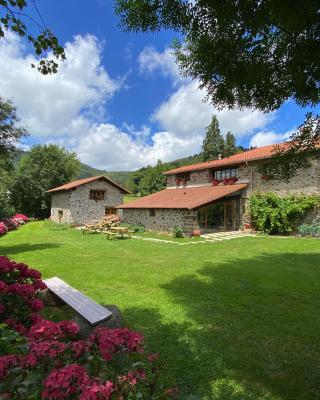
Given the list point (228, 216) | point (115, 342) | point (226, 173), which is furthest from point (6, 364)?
point (226, 173)

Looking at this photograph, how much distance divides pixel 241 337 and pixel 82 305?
2727 mm

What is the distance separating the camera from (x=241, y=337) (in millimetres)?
4961

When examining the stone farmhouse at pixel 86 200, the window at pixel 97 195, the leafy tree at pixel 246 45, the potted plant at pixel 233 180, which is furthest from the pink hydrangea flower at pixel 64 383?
the window at pixel 97 195

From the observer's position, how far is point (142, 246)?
1570 cm

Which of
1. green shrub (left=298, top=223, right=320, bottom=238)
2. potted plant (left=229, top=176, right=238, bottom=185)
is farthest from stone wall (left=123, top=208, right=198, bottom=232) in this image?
green shrub (left=298, top=223, right=320, bottom=238)

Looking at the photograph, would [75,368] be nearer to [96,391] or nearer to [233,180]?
[96,391]

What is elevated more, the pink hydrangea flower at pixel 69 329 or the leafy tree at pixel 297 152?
the leafy tree at pixel 297 152

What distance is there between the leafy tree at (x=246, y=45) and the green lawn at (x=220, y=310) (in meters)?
3.89

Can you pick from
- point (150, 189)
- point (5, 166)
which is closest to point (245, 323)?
A: point (5, 166)

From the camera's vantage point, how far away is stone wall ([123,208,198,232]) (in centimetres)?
1991

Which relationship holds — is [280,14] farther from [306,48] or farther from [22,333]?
[22,333]

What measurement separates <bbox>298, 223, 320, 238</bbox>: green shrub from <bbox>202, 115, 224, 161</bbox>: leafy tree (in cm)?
3151

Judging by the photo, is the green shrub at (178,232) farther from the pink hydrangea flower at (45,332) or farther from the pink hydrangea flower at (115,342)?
the pink hydrangea flower at (115,342)

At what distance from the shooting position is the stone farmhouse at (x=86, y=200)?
27984 millimetres
